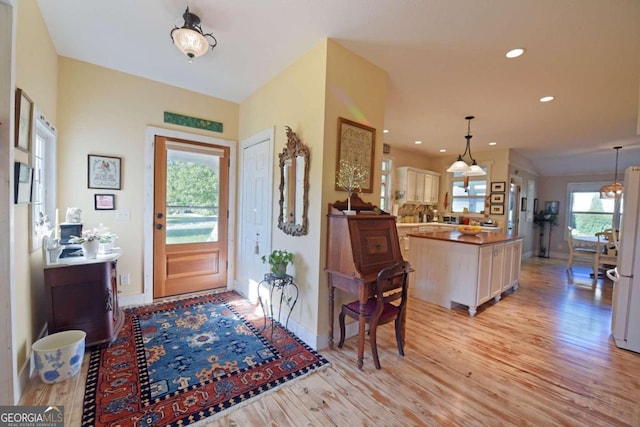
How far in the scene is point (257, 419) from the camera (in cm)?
161

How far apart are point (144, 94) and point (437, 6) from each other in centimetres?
326

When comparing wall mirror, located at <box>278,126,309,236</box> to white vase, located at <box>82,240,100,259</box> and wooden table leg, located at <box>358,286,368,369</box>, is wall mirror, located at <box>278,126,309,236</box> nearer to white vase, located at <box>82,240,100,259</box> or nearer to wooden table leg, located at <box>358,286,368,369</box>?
wooden table leg, located at <box>358,286,368,369</box>

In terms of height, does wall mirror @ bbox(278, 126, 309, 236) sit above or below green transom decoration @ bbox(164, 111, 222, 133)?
below

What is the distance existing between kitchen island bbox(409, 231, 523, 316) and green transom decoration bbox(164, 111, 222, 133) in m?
3.29

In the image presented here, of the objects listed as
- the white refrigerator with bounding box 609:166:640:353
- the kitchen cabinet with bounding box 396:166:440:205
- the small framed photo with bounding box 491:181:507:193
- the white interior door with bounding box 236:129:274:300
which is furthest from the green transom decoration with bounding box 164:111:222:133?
the small framed photo with bounding box 491:181:507:193

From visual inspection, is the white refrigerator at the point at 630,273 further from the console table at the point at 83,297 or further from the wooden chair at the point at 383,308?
the console table at the point at 83,297

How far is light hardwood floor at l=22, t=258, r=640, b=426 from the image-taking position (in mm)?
1656

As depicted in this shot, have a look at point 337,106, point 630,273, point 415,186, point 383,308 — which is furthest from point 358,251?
point 415,186

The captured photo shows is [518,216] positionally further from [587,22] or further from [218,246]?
[218,246]

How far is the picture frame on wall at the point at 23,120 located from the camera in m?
1.68

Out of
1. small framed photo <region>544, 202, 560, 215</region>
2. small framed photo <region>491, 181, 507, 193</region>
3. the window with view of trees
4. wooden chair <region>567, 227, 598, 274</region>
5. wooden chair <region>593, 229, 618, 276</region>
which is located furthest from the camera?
small framed photo <region>544, 202, 560, 215</region>

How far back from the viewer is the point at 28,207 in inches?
76.8

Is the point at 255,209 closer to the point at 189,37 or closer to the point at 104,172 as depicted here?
the point at 104,172

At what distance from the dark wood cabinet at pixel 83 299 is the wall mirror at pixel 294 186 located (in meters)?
1.65
